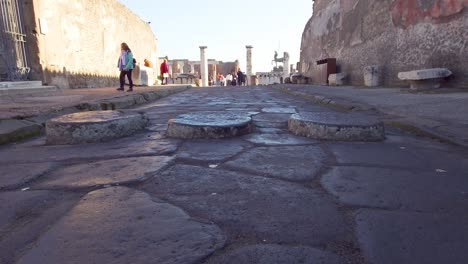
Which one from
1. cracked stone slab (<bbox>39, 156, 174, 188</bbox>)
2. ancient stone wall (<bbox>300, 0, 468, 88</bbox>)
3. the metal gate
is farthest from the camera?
the metal gate

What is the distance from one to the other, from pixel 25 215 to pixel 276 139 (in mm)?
1485

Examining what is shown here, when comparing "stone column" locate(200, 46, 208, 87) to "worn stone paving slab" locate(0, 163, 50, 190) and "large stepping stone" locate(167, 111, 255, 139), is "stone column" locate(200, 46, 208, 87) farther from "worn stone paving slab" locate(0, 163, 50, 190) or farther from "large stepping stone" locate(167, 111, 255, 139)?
"worn stone paving slab" locate(0, 163, 50, 190)

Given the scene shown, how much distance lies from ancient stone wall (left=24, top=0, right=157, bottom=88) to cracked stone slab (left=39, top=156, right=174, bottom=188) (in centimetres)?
740

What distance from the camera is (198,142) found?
1.99 meters

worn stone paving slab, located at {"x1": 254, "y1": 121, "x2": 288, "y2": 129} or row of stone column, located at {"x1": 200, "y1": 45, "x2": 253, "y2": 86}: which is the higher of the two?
row of stone column, located at {"x1": 200, "y1": 45, "x2": 253, "y2": 86}

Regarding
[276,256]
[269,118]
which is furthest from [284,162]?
[269,118]

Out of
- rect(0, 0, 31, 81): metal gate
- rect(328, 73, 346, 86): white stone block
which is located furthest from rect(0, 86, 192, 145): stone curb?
rect(328, 73, 346, 86): white stone block

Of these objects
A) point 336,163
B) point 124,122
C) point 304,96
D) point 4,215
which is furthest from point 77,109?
point 304,96

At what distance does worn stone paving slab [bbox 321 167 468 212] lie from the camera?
3.43 feet

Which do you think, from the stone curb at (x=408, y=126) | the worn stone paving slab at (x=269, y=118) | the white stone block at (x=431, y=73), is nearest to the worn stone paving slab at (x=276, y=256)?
the stone curb at (x=408, y=126)

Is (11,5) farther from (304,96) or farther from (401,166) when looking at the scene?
(401,166)

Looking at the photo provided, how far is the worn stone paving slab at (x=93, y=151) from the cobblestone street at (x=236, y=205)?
0.02m

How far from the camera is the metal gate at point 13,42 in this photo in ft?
21.5

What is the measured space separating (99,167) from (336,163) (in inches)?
45.6
